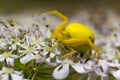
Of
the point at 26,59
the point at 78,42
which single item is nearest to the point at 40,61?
the point at 26,59

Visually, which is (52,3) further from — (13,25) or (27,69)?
(27,69)

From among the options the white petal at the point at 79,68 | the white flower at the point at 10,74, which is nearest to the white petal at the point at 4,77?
the white flower at the point at 10,74

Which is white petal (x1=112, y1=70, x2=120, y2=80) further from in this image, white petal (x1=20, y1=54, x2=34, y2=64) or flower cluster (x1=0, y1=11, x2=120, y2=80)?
white petal (x1=20, y1=54, x2=34, y2=64)

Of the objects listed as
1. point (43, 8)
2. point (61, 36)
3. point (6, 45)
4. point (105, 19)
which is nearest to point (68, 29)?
point (61, 36)

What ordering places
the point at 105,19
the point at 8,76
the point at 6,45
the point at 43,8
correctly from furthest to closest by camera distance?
the point at 43,8 → the point at 105,19 → the point at 6,45 → the point at 8,76

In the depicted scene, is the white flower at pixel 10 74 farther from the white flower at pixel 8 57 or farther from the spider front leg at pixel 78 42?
the spider front leg at pixel 78 42

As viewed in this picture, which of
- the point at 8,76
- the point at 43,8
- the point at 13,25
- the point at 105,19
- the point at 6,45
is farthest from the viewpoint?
the point at 43,8
